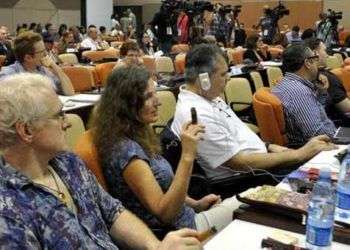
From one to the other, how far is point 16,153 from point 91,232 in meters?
0.34

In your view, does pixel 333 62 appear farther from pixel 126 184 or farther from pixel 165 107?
pixel 126 184

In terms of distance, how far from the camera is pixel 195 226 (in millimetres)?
2127

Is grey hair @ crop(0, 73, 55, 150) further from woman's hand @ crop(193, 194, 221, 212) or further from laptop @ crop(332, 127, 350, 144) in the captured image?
laptop @ crop(332, 127, 350, 144)

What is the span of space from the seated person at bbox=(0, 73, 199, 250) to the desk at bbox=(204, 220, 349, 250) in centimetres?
9

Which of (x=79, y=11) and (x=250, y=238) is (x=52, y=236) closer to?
(x=250, y=238)

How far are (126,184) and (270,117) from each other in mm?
1475

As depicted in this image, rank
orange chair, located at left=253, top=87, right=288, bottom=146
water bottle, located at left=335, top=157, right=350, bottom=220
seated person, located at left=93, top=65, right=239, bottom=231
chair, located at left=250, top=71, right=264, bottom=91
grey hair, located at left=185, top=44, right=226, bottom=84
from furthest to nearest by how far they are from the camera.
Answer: chair, located at left=250, top=71, right=264, bottom=91
orange chair, located at left=253, top=87, right=288, bottom=146
grey hair, located at left=185, top=44, right=226, bottom=84
seated person, located at left=93, top=65, right=239, bottom=231
water bottle, located at left=335, top=157, right=350, bottom=220

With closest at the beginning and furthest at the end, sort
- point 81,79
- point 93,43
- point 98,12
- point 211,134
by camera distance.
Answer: point 211,134 → point 81,79 → point 93,43 → point 98,12

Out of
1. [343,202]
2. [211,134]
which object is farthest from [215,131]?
[343,202]

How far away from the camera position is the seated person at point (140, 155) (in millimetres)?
1913

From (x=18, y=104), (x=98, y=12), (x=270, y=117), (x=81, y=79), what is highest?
(x=98, y=12)

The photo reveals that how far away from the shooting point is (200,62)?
2.66 metres

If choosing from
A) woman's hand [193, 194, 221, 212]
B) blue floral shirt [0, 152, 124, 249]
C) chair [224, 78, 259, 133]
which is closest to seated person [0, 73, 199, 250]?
blue floral shirt [0, 152, 124, 249]

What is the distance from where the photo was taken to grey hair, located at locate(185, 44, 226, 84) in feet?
8.67
